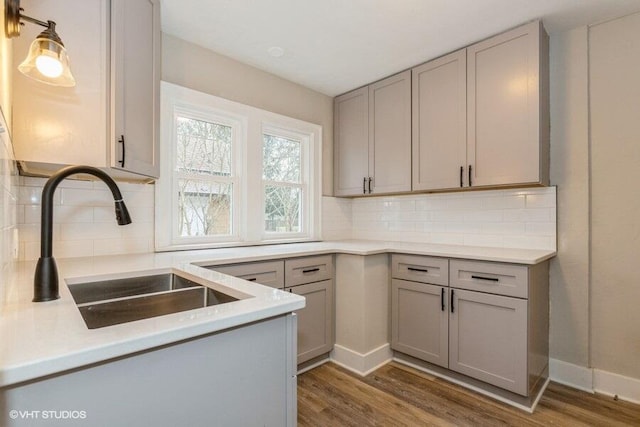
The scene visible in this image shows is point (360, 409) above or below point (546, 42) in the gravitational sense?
below

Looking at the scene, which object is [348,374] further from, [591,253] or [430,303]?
[591,253]

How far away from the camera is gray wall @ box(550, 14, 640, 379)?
2.04 meters

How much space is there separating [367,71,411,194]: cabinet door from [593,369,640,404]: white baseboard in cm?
181

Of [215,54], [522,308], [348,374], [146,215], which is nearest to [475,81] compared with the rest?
[522,308]

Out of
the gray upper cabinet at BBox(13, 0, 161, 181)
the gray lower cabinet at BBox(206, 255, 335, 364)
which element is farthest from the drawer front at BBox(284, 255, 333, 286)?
the gray upper cabinet at BBox(13, 0, 161, 181)

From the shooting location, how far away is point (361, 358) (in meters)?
2.38

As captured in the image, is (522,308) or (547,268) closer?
(522,308)

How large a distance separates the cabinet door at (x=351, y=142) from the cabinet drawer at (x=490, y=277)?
1230 millimetres

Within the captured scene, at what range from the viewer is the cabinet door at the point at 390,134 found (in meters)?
2.76

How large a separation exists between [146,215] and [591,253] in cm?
302

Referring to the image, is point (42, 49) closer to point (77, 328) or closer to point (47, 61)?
point (47, 61)

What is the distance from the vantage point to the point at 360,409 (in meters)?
1.94

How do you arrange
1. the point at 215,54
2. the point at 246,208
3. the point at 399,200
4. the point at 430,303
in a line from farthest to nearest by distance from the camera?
the point at 399,200
the point at 246,208
the point at 215,54
the point at 430,303

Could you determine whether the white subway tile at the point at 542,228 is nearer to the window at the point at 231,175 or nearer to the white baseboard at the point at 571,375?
the white baseboard at the point at 571,375
